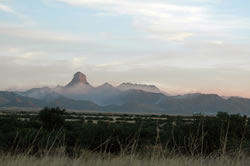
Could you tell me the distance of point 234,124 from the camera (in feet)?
80.6

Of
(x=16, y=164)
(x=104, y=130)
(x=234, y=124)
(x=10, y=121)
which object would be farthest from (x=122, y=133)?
(x=16, y=164)

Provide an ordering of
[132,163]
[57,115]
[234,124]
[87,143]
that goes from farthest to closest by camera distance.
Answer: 1. [57,115]
2. [234,124]
3. [87,143]
4. [132,163]

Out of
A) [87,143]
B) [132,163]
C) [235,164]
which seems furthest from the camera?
[87,143]

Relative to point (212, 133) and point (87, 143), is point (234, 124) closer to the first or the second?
point (212, 133)

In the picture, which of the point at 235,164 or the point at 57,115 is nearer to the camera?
the point at 235,164

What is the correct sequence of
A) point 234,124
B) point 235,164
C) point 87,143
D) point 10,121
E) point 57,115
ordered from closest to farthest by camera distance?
point 235,164, point 87,143, point 234,124, point 10,121, point 57,115

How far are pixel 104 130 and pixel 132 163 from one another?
15785mm

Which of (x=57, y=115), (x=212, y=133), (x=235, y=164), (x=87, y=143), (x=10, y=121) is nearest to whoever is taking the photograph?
(x=235, y=164)

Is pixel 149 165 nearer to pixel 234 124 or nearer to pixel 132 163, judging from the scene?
pixel 132 163

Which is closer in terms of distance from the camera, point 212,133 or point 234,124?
point 212,133

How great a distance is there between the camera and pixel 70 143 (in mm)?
25594

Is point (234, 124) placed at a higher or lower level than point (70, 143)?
higher

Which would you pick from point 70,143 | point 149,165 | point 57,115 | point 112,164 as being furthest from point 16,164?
point 57,115

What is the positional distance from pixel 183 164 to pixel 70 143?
18303mm
